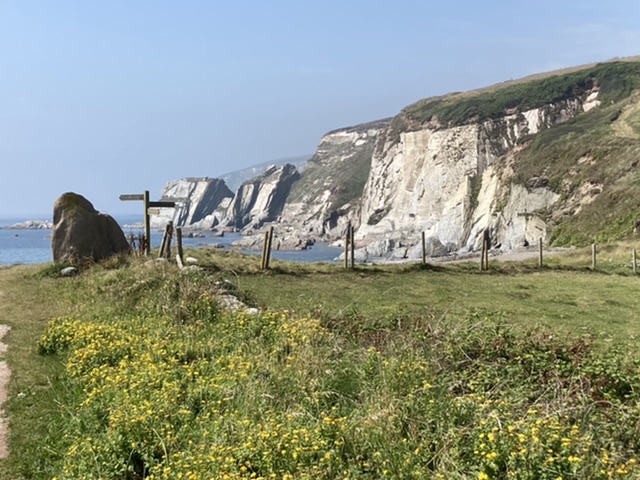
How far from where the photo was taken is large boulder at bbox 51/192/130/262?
22453 mm

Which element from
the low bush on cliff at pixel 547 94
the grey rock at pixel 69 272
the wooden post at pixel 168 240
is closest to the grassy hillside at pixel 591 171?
the low bush on cliff at pixel 547 94

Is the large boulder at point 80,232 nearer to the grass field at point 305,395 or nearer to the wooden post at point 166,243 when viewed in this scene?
the wooden post at point 166,243

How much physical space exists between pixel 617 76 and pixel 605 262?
99100 mm

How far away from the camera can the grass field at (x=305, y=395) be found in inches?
217

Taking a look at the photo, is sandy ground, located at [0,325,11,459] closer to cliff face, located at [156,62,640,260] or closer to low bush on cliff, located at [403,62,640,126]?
cliff face, located at [156,62,640,260]

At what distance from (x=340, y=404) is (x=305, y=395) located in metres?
0.47

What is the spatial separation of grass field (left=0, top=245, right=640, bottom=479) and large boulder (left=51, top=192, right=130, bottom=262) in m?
7.95

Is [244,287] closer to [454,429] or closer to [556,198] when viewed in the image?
[454,429]

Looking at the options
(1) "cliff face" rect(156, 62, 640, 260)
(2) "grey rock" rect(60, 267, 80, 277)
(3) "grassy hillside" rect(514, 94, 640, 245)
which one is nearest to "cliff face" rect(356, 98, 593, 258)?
(1) "cliff face" rect(156, 62, 640, 260)

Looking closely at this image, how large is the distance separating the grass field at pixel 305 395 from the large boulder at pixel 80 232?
7951mm

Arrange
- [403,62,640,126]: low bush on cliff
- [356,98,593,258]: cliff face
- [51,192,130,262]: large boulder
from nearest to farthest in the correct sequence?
[51,192,130,262]: large boulder → [356,98,593,258]: cliff face → [403,62,640,126]: low bush on cliff

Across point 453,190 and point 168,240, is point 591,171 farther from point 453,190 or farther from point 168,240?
point 168,240

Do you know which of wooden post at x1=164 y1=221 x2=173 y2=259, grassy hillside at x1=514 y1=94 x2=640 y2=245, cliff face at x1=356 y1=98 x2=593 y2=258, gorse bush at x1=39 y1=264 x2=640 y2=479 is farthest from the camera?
cliff face at x1=356 y1=98 x2=593 y2=258

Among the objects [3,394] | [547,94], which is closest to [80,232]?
[3,394]
